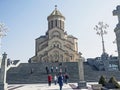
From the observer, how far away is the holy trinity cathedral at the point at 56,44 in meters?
46.7

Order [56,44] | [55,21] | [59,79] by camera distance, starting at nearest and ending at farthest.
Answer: [59,79] → [56,44] → [55,21]

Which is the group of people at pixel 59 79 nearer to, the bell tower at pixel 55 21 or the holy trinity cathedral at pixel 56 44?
the holy trinity cathedral at pixel 56 44

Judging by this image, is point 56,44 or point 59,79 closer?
point 59,79

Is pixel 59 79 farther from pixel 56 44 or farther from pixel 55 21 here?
pixel 55 21

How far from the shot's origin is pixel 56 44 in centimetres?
5119

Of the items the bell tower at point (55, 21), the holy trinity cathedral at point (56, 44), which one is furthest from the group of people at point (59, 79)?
the bell tower at point (55, 21)

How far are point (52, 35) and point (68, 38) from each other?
5732 millimetres

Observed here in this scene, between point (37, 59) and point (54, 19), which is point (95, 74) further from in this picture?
point (54, 19)

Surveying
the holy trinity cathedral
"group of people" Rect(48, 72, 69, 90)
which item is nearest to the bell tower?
the holy trinity cathedral

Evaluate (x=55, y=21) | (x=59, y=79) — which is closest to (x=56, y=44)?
(x=55, y=21)

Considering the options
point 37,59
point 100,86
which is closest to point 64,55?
point 37,59

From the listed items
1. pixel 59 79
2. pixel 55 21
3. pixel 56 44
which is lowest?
pixel 59 79

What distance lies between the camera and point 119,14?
30.1ft

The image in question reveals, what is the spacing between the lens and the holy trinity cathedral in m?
46.7
